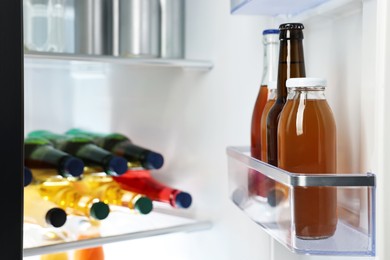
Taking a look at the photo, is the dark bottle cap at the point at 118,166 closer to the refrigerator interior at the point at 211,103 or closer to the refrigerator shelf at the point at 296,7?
the refrigerator interior at the point at 211,103

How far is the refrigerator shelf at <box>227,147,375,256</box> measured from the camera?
63 cm

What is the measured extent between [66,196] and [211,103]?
0.40 m

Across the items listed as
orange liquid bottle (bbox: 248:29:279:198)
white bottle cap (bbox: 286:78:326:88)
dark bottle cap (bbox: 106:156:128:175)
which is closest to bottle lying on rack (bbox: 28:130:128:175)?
dark bottle cap (bbox: 106:156:128:175)

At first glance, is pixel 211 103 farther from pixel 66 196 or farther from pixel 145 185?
pixel 66 196

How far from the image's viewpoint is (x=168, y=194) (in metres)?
1.23

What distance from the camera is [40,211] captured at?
1059 mm

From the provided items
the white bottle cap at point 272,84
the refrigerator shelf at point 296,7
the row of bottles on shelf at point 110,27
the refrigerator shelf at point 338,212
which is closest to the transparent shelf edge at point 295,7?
the refrigerator shelf at point 296,7

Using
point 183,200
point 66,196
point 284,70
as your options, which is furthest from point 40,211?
point 284,70

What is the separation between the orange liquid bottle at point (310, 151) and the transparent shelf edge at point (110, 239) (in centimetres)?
49

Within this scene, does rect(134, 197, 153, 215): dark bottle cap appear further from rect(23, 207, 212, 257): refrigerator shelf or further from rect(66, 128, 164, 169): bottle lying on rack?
rect(66, 128, 164, 169): bottle lying on rack

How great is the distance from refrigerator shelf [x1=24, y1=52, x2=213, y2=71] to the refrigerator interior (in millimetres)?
32

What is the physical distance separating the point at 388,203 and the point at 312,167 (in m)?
0.12

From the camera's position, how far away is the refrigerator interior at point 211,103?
2.37 feet

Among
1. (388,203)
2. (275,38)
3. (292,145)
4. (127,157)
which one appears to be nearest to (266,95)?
(275,38)
